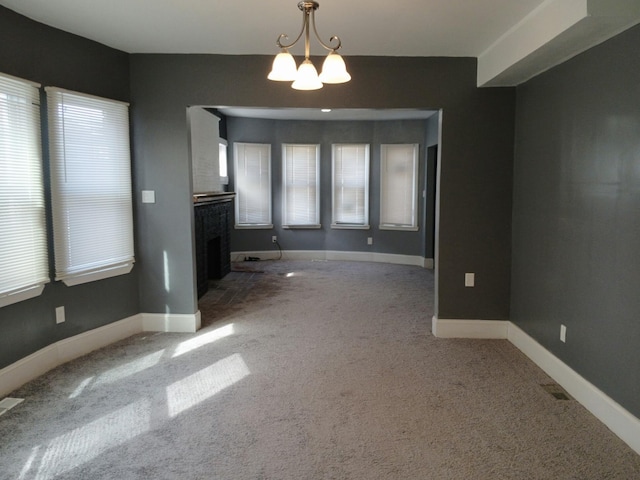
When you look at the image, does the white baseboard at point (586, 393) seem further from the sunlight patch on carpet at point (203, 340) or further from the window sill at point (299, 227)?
the window sill at point (299, 227)

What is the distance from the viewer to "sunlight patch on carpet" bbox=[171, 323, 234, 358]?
3.80 meters

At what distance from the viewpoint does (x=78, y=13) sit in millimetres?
3023

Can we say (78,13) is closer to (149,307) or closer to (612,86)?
(149,307)

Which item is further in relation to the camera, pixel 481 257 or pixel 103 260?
pixel 481 257

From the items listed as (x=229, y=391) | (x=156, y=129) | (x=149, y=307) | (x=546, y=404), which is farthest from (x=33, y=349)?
(x=546, y=404)

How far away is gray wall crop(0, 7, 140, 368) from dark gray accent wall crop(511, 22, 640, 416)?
11.2ft

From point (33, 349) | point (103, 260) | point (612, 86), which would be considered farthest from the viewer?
point (103, 260)

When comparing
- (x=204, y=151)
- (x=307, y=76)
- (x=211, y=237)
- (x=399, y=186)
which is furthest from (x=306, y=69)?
(x=399, y=186)

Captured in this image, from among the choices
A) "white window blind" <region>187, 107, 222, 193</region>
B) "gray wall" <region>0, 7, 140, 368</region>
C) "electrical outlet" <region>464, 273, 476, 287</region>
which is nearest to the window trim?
"white window blind" <region>187, 107, 222, 193</region>

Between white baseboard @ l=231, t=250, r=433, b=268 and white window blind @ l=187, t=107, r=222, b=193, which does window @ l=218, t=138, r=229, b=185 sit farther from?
white baseboard @ l=231, t=250, r=433, b=268

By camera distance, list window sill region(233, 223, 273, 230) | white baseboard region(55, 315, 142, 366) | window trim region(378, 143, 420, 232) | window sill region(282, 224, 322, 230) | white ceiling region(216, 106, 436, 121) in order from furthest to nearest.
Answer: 1. window sill region(282, 224, 322, 230)
2. window sill region(233, 223, 273, 230)
3. window trim region(378, 143, 420, 232)
4. white ceiling region(216, 106, 436, 121)
5. white baseboard region(55, 315, 142, 366)

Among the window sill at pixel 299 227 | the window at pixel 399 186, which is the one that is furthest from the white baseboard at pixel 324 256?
the window at pixel 399 186

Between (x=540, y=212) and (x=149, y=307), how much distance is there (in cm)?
342

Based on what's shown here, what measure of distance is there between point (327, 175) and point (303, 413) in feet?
19.3
